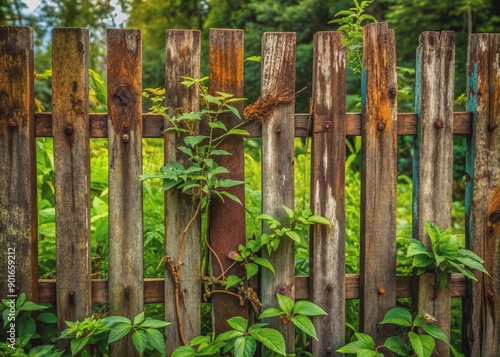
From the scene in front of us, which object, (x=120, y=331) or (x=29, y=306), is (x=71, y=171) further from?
(x=120, y=331)

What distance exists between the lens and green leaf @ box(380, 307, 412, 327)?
221 centimetres

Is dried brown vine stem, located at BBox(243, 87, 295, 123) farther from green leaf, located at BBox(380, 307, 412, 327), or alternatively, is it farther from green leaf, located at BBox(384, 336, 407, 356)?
green leaf, located at BBox(384, 336, 407, 356)

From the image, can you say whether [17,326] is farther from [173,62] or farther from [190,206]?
[173,62]

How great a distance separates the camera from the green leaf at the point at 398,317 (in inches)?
87.2

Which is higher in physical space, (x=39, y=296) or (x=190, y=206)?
(x=190, y=206)

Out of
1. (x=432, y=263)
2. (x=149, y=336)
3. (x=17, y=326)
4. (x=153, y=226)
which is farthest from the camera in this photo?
(x=153, y=226)

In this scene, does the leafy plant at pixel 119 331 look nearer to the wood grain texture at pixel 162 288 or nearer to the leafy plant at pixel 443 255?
the wood grain texture at pixel 162 288

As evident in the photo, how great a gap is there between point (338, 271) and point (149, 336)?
0.93m

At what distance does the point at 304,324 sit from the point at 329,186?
2.12ft

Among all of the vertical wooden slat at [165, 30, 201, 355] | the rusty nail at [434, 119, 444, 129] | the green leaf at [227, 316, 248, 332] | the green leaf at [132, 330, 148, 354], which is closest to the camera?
the green leaf at [132, 330, 148, 354]

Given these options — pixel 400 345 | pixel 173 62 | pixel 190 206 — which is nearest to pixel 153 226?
pixel 190 206

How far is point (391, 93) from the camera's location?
228cm

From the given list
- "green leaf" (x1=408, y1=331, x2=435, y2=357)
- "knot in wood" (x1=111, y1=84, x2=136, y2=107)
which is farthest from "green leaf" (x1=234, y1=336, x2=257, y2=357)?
"knot in wood" (x1=111, y1=84, x2=136, y2=107)

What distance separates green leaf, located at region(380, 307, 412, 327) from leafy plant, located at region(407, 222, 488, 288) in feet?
0.66
